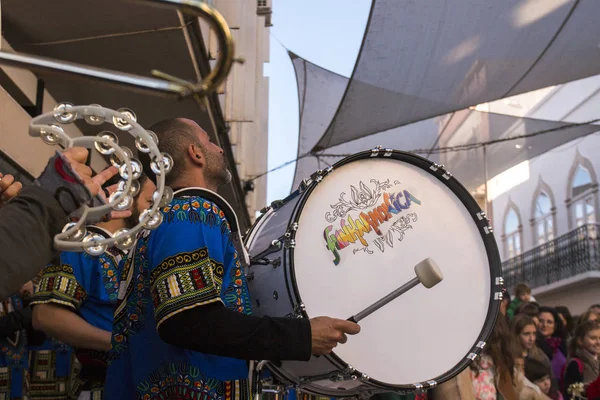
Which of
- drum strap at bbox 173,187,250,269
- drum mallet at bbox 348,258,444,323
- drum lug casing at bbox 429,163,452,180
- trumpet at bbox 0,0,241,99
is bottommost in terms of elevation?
drum mallet at bbox 348,258,444,323

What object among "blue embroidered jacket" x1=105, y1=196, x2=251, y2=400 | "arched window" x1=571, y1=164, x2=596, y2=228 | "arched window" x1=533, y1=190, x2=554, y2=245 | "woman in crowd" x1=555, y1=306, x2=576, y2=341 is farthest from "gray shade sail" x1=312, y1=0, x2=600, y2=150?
"arched window" x1=533, y1=190, x2=554, y2=245

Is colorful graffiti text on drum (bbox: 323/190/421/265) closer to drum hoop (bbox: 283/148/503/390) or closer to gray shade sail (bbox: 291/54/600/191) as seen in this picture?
drum hoop (bbox: 283/148/503/390)

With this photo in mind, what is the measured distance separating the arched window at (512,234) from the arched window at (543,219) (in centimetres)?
147

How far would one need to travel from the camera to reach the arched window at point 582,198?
22.8m

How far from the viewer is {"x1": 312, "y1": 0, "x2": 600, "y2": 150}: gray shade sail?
7820 mm

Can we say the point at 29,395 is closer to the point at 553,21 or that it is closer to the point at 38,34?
the point at 38,34

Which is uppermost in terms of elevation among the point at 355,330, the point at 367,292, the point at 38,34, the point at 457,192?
the point at 38,34

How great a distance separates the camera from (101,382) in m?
3.18

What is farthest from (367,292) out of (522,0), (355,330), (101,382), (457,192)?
(522,0)

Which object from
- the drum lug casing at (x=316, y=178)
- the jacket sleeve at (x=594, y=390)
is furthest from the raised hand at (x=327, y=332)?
the jacket sleeve at (x=594, y=390)

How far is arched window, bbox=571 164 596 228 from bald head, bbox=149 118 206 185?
21.6 meters

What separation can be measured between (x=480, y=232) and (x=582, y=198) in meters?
21.9

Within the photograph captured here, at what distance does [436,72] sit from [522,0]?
129 centimetres

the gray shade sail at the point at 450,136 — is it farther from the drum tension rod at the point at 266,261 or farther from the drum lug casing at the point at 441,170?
the drum tension rod at the point at 266,261
